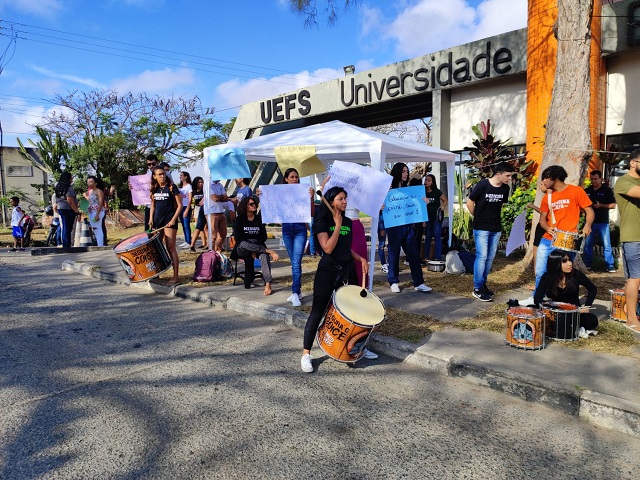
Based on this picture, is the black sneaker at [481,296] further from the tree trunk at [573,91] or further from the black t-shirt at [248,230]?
the black t-shirt at [248,230]

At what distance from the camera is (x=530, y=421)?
339 cm

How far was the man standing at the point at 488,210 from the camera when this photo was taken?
246 inches

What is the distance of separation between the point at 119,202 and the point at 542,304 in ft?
73.0

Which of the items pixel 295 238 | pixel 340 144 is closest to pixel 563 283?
pixel 295 238

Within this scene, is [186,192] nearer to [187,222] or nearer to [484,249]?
[187,222]

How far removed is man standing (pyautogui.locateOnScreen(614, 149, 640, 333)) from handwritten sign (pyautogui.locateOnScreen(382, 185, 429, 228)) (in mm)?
2550

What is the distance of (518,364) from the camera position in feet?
13.5

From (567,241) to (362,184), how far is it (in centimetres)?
243

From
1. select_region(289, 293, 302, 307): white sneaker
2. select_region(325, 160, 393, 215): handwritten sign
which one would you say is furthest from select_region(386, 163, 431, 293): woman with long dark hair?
select_region(289, 293, 302, 307): white sneaker

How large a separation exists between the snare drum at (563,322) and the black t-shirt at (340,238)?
2174mm

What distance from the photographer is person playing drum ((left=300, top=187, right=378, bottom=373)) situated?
4.21 m

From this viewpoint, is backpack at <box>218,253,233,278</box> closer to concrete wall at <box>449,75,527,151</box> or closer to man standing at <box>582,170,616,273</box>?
man standing at <box>582,170,616,273</box>

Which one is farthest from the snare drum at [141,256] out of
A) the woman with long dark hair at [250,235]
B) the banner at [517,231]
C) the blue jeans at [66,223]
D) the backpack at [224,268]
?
the blue jeans at [66,223]

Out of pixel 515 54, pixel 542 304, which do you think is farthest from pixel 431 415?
pixel 515 54
